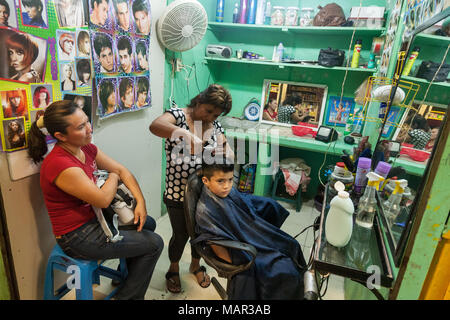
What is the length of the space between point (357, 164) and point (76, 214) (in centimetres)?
165

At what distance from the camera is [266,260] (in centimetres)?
146

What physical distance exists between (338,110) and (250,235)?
2.23m

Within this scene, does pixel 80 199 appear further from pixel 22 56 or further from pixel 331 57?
pixel 331 57

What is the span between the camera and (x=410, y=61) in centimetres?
156

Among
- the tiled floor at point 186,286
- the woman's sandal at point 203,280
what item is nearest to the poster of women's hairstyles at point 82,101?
the tiled floor at point 186,286

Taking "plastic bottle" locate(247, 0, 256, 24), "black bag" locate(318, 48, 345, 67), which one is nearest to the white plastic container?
"plastic bottle" locate(247, 0, 256, 24)

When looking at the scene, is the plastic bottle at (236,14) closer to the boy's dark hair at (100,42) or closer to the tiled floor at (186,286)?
the boy's dark hair at (100,42)

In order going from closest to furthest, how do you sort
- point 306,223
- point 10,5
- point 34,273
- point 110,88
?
point 10,5, point 34,273, point 110,88, point 306,223

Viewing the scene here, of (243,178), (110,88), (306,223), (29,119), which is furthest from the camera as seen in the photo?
(243,178)

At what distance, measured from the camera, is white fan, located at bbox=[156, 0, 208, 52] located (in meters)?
2.26

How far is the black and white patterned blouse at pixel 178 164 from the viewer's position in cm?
174

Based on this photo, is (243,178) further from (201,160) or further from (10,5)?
(10,5)

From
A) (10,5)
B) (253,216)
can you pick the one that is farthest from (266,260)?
(10,5)

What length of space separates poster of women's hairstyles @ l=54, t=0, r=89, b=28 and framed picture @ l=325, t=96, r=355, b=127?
103 inches
